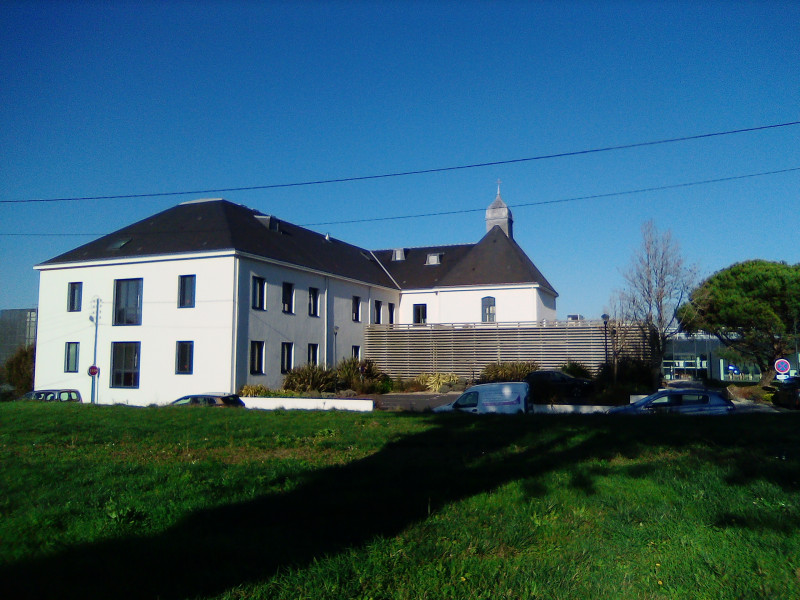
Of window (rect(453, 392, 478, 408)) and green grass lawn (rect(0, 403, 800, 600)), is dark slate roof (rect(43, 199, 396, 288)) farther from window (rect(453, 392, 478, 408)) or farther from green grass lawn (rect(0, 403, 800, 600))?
green grass lawn (rect(0, 403, 800, 600))

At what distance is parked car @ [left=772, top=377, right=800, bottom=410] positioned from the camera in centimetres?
2412

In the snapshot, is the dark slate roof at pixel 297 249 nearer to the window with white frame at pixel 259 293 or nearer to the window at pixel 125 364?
the window with white frame at pixel 259 293

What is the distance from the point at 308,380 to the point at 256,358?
2535mm

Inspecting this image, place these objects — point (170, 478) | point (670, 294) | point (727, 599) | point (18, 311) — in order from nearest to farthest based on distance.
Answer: point (727, 599) < point (170, 478) < point (670, 294) < point (18, 311)

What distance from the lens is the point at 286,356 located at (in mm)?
32000

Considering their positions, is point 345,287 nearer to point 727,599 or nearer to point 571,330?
point 571,330

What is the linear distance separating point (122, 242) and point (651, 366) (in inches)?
1020

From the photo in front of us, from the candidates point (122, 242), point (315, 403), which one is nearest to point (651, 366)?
point (315, 403)

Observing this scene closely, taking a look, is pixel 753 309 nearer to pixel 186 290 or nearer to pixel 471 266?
pixel 471 266

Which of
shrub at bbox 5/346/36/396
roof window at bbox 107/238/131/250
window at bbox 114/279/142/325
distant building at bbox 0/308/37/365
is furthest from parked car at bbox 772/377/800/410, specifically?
distant building at bbox 0/308/37/365

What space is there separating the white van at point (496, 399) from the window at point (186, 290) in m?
16.3

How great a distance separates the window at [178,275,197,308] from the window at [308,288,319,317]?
6.34 m

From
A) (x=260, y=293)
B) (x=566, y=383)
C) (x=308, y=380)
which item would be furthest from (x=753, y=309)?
(x=260, y=293)

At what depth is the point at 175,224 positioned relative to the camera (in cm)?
3256
